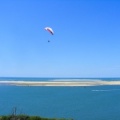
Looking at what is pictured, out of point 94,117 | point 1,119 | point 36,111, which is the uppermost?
point 36,111

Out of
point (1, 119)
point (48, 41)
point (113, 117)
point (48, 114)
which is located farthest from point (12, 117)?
point (113, 117)

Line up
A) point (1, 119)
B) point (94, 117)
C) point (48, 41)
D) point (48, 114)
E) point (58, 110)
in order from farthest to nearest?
1. point (58, 110)
2. point (48, 114)
3. point (94, 117)
4. point (48, 41)
5. point (1, 119)

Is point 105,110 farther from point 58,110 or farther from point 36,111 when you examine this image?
point 36,111

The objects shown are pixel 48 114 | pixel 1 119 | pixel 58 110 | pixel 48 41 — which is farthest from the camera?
pixel 58 110

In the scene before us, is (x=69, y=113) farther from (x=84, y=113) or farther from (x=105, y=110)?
(x=105, y=110)

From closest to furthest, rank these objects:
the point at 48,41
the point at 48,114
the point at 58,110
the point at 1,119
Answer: the point at 1,119, the point at 48,41, the point at 48,114, the point at 58,110

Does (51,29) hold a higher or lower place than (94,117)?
higher

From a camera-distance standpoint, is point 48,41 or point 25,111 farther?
point 25,111

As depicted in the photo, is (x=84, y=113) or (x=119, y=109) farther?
(x=119, y=109)

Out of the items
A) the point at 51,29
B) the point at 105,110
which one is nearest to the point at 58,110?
the point at 105,110
